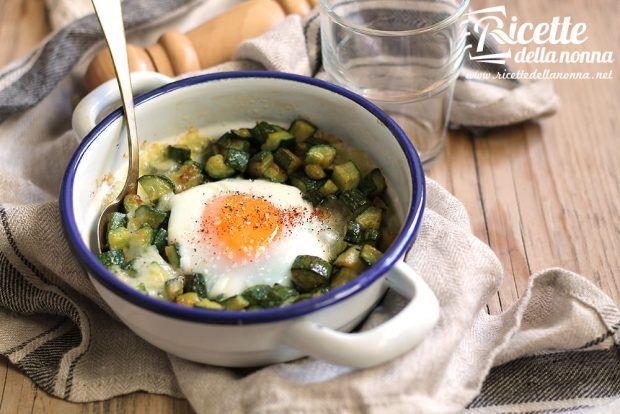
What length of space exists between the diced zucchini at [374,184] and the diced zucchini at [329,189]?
67mm

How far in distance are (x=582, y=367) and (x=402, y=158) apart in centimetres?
61

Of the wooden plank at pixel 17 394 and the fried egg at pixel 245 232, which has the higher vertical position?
the fried egg at pixel 245 232

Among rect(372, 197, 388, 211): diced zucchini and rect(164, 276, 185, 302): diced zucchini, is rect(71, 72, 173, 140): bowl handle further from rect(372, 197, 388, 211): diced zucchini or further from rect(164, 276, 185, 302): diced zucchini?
rect(372, 197, 388, 211): diced zucchini

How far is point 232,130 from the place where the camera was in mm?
2098

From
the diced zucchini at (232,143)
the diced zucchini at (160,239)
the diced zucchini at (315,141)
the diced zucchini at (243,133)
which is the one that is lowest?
the diced zucchini at (160,239)

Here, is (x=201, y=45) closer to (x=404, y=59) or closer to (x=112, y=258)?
(x=404, y=59)

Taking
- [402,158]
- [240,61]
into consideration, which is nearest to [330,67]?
[240,61]

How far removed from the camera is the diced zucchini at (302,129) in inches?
80.3

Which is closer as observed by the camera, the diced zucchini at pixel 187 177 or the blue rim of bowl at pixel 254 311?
the blue rim of bowl at pixel 254 311

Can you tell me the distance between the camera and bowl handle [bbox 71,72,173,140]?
1.94m

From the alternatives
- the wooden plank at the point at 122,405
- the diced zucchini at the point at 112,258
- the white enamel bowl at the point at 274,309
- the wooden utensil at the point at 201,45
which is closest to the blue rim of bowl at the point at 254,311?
the white enamel bowl at the point at 274,309

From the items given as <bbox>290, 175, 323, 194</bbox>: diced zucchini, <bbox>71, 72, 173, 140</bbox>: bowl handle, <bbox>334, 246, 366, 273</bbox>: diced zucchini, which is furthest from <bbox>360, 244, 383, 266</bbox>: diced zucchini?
<bbox>71, 72, 173, 140</bbox>: bowl handle

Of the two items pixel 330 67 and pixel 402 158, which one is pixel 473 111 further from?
pixel 402 158

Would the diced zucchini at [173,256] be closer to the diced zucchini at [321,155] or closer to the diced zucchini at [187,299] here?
the diced zucchini at [187,299]
